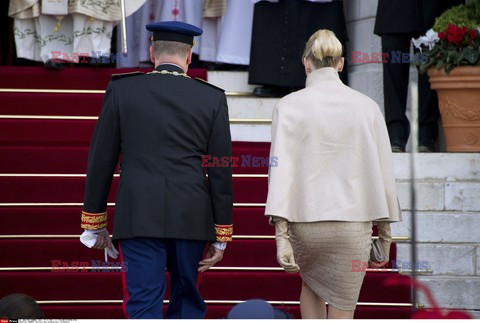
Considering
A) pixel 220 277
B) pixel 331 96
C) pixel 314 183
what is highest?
pixel 331 96

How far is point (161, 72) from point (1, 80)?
3.54 metres

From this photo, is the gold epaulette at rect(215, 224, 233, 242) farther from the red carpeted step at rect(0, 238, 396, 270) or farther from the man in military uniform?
the red carpeted step at rect(0, 238, 396, 270)

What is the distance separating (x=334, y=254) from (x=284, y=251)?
8.6 inches

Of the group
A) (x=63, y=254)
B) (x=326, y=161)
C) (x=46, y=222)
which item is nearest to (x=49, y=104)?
(x=46, y=222)

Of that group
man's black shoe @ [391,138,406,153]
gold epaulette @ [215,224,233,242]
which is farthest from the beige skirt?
man's black shoe @ [391,138,406,153]

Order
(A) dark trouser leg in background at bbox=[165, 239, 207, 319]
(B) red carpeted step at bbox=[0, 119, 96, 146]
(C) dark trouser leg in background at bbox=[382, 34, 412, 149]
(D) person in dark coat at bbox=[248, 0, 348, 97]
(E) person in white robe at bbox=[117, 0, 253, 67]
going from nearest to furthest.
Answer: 1. (A) dark trouser leg in background at bbox=[165, 239, 207, 319]
2. (B) red carpeted step at bbox=[0, 119, 96, 146]
3. (C) dark trouser leg in background at bbox=[382, 34, 412, 149]
4. (D) person in dark coat at bbox=[248, 0, 348, 97]
5. (E) person in white robe at bbox=[117, 0, 253, 67]

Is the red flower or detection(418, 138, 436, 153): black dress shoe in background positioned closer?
the red flower

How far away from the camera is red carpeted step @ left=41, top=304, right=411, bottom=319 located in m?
6.29

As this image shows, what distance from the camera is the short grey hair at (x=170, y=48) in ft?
15.7

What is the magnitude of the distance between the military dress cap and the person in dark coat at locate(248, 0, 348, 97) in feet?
11.9

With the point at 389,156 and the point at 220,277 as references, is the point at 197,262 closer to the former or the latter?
the point at 389,156

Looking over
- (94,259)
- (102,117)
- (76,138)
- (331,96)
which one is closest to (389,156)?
(331,96)

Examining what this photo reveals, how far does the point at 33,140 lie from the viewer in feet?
24.9

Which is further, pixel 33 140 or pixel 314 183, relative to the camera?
pixel 33 140
